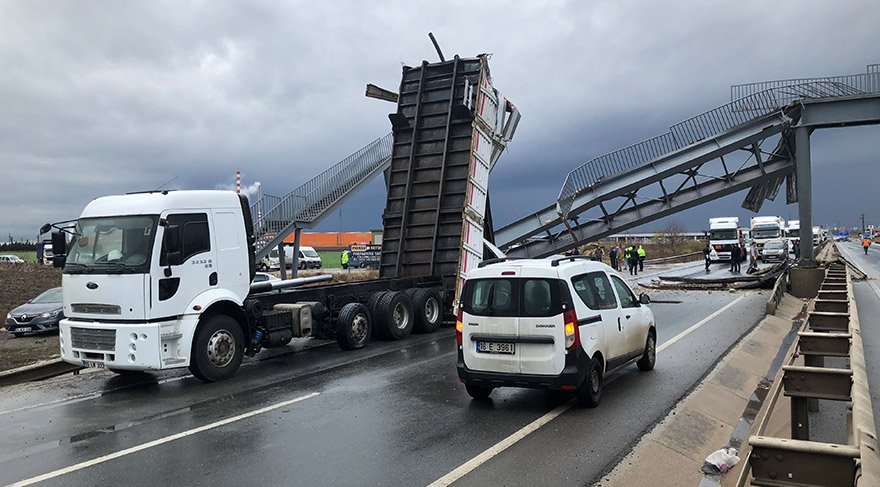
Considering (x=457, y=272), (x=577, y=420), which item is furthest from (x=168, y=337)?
(x=457, y=272)

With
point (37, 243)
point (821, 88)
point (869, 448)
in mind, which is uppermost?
point (821, 88)

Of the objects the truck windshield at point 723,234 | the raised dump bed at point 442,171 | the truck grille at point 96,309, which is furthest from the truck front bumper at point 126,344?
the truck windshield at point 723,234

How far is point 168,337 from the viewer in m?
8.77

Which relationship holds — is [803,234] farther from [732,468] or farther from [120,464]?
[120,464]

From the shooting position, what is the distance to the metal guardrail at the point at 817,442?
3383 mm

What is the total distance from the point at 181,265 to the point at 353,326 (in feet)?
12.2

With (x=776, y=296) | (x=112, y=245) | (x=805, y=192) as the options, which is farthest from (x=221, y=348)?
(x=805, y=192)

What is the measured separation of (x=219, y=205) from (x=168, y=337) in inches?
85.2

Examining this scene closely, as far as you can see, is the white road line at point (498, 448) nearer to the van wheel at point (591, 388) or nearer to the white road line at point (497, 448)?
the white road line at point (497, 448)

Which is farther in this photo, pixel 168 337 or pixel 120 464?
pixel 168 337

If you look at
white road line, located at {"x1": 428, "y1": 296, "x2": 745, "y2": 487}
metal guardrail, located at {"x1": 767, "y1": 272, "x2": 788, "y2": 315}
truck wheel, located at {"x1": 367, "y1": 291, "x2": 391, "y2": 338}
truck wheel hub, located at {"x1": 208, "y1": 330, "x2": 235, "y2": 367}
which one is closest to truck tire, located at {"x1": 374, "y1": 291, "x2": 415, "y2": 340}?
truck wheel, located at {"x1": 367, "y1": 291, "x2": 391, "y2": 338}

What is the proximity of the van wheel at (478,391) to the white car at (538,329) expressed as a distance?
12 mm

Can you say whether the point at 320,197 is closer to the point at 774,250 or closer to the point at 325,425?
the point at 325,425

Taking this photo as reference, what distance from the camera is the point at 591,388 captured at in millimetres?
7176
